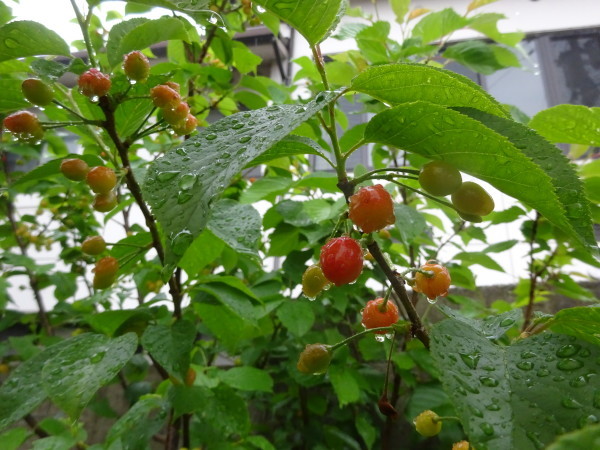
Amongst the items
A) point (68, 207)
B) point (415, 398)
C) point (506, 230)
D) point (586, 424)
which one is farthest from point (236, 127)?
point (506, 230)

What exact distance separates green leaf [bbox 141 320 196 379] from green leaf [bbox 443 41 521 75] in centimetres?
118

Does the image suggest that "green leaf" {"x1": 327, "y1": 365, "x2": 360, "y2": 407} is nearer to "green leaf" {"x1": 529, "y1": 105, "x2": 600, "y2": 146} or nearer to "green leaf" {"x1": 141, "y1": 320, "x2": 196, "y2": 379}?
"green leaf" {"x1": 141, "y1": 320, "x2": 196, "y2": 379}

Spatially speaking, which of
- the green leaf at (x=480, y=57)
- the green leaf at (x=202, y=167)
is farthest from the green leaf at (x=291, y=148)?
the green leaf at (x=480, y=57)

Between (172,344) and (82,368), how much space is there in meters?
0.16

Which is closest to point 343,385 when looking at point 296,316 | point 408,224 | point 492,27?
point 296,316

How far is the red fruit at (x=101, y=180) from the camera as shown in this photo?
2.15ft

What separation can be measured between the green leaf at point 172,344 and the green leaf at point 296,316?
15.0 inches

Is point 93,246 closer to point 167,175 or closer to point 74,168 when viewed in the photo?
point 74,168

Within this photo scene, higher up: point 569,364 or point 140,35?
point 140,35

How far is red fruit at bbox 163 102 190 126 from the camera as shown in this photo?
707 mm

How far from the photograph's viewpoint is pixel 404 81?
1.32 ft

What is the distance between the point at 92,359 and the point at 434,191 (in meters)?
0.55

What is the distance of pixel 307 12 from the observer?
0.43 metres

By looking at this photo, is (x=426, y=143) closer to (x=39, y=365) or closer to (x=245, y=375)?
(x=39, y=365)
